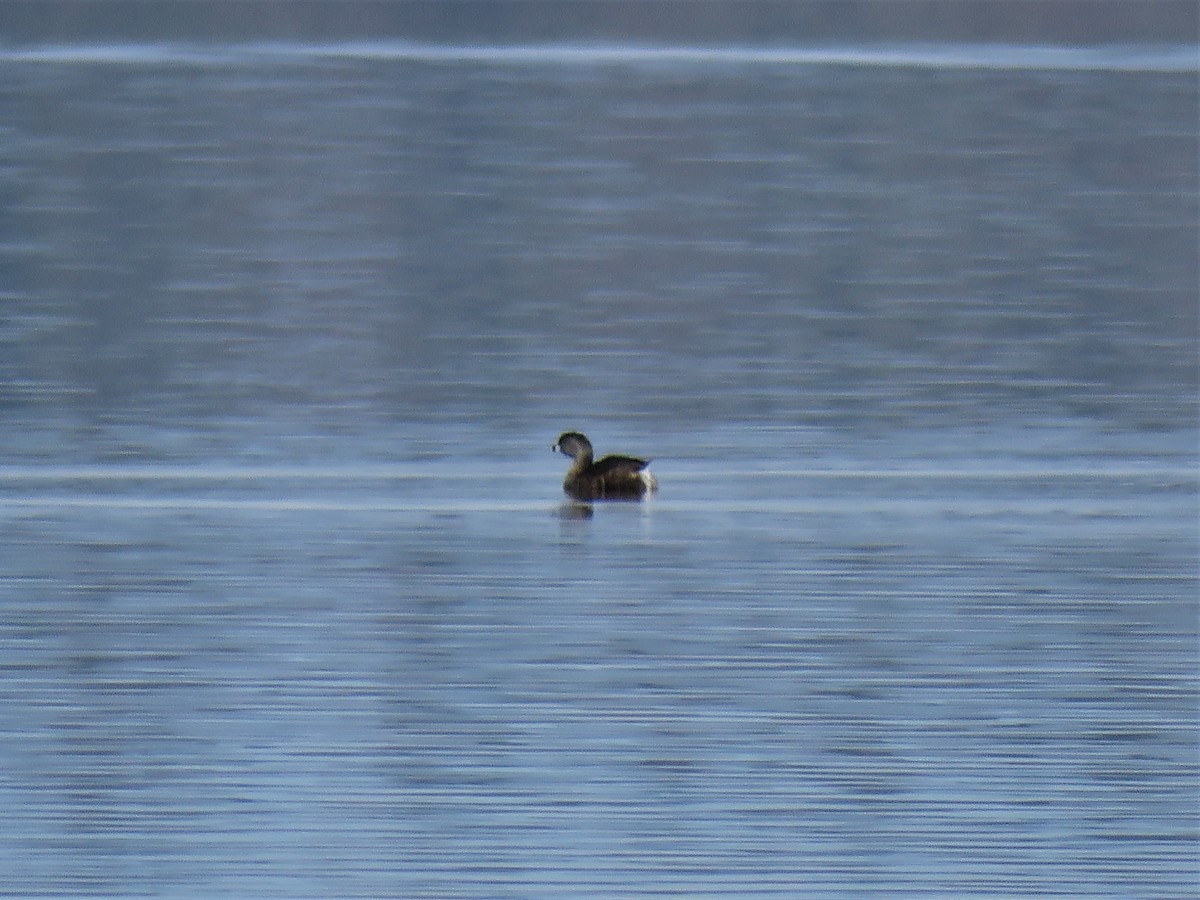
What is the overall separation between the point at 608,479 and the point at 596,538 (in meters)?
0.67

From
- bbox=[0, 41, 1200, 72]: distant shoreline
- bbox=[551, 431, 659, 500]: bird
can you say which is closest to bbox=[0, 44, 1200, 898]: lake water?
bbox=[551, 431, 659, 500]: bird

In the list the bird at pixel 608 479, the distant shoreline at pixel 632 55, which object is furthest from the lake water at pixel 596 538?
the distant shoreline at pixel 632 55

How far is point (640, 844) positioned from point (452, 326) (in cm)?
997

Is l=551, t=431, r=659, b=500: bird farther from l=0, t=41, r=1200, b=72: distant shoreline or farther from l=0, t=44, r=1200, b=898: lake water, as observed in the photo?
l=0, t=41, r=1200, b=72: distant shoreline

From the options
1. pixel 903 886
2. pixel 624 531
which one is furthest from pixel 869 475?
pixel 903 886

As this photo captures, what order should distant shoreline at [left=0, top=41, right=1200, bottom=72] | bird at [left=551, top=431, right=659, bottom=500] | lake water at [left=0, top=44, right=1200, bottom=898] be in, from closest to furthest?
lake water at [left=0, top=44, right=1200, bottom=898] < bird at [left=551, top=431, right=659, bottom=500] < distant shoreline at [left=0, top=41, right=1200, bottom=72]

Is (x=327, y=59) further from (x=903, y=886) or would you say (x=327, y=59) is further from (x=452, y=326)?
(x=903, y=886)

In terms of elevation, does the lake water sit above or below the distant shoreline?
below

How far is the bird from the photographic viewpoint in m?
11.6

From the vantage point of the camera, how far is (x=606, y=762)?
7809 mm

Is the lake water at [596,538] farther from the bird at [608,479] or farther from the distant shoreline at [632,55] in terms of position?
the distant shoreline at [632,55]

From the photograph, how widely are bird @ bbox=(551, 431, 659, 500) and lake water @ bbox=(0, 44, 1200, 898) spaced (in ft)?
0.32

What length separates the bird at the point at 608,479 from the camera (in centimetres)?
1163

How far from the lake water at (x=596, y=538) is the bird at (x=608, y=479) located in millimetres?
96
